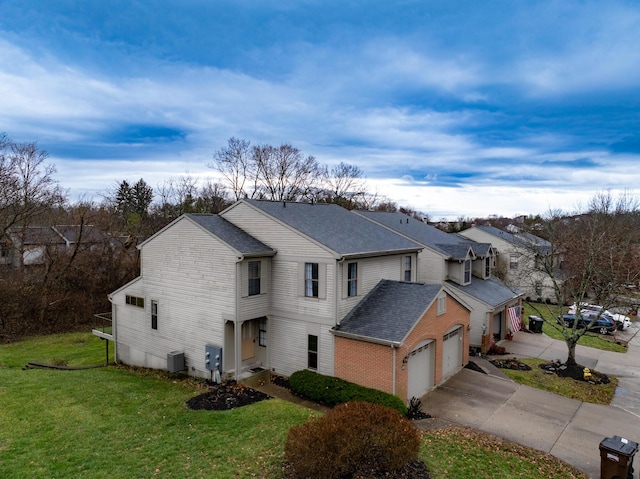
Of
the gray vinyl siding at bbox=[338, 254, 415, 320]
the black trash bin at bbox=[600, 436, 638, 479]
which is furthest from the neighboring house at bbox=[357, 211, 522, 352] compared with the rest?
the black trash bin at bbox=[600, 436, 638, 479]

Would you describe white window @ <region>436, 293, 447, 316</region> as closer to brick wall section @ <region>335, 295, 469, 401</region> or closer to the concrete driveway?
brick wall section @ <region>335, 295, 469, 401</region>

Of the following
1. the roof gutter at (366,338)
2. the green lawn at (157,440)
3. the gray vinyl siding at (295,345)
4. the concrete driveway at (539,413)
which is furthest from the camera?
the gray vinyl siding at (295,345)

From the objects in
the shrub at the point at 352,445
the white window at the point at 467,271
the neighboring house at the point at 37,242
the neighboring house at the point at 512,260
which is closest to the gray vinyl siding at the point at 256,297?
the shrub at the point at 352,445

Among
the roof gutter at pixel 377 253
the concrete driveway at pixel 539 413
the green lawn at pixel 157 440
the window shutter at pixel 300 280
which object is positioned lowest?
the concrete driveway at pixel 539 413

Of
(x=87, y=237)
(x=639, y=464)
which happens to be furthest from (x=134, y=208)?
(x=639, y=464)

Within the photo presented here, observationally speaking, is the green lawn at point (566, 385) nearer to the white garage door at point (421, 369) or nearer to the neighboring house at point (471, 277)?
the neighboring house at point (471, 277)

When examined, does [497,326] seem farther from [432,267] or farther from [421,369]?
[421,369]

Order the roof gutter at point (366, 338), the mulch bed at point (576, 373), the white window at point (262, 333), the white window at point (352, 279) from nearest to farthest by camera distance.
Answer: the roof gutter at point (366, 338) < the white window at point (352, 279) < the mulch bed at point (576, 373) < the white window at point (262, 333)
